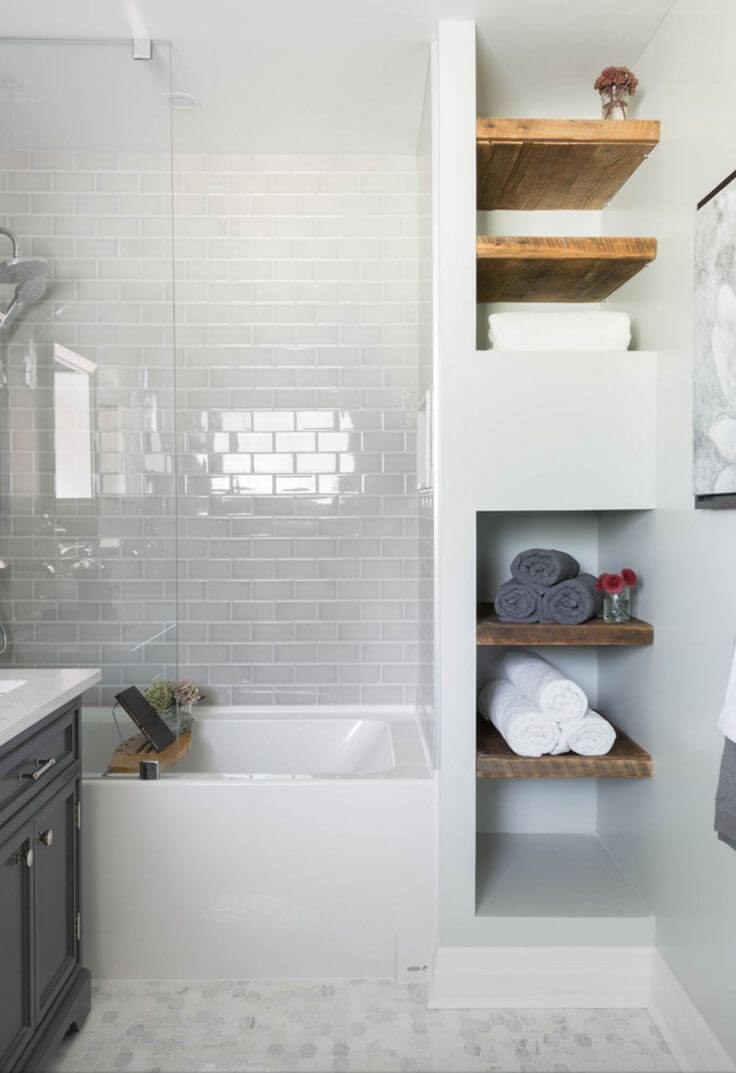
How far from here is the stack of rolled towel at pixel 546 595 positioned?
236 centimetres

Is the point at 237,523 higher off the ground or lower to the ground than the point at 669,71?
lower

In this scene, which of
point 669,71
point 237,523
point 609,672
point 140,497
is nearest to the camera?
point 669,71

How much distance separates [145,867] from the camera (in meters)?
2.34

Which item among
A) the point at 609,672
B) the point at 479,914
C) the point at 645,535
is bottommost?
the point at 479,914

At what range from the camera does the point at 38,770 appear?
5.97 feet

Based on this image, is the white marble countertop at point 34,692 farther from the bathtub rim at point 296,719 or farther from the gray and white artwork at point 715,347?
the gray and white artwork at point 715,347

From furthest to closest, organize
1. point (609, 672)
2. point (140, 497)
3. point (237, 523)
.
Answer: point (237, 523)
point (609, 672)
point (140, 497)

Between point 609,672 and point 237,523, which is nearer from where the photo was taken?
point 609,672

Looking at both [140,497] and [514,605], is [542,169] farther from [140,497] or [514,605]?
[140,497]

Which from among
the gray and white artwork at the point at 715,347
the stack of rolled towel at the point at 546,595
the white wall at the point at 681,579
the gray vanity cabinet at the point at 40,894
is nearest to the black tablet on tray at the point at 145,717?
the gray vanity cabinet at the point at 40,894

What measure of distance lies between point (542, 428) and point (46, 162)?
1675 millimetres

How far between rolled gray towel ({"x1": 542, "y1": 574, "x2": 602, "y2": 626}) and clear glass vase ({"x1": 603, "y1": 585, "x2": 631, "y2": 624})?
43mm

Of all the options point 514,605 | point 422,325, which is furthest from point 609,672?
point 422,325

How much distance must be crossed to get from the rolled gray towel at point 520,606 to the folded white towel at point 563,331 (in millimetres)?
726
